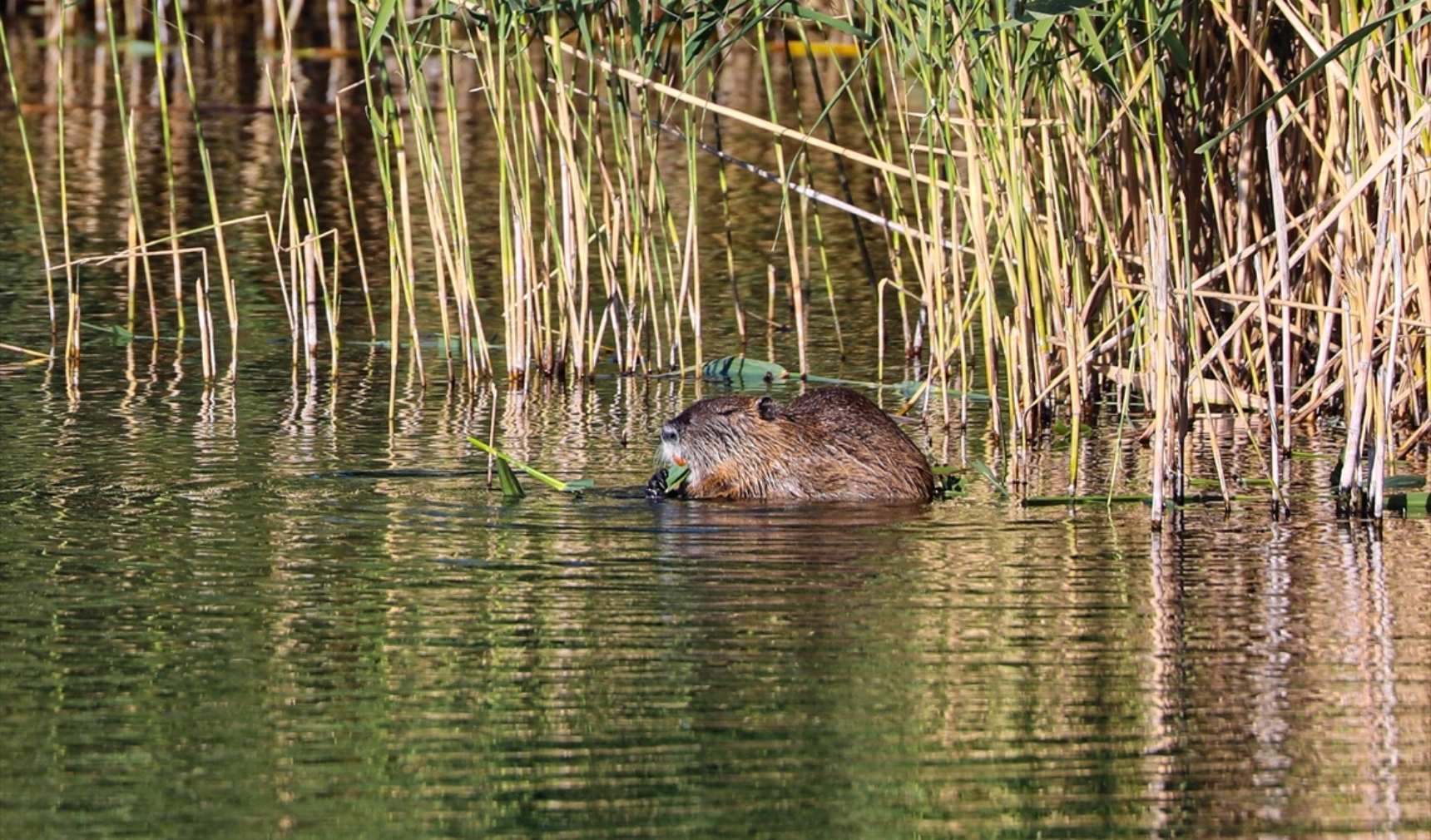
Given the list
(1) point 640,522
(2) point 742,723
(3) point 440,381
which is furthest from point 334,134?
(2) point 742,723

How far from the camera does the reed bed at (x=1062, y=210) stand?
20.9ft

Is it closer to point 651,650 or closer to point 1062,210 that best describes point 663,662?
point 651,650

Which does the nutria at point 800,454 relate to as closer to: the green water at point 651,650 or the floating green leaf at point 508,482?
the green water at point 651,650

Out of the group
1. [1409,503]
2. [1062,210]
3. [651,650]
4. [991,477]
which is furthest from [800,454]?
[651,650]

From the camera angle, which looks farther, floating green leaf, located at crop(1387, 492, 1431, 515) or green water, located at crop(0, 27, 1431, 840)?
floating green leaf, located at crop(1387, 492, 1431, 515)

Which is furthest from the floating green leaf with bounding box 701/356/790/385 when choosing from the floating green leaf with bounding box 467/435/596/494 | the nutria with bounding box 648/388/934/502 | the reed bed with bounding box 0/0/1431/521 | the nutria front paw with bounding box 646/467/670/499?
the floating green leaf with bounding box 467/435/596/494

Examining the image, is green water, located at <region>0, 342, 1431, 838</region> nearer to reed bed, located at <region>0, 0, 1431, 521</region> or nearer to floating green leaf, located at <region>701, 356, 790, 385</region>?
reed bed, located at <region>0, 0, 1431, 521</region>

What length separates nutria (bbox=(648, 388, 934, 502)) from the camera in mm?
6621

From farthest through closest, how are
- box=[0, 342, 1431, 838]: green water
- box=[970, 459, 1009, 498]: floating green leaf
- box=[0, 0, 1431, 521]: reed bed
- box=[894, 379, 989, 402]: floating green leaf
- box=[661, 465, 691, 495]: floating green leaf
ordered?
1. box=[894, 379, 989, 402]: floating green leaf
2. box=[661, 465, 691, 495]: floating green leaf
3. box=[970, 459, 1009, 498]: floating green leaf
4. box=[0, 0, 1431, 521]: reed bed
5. box=[0, 342, 1431, 838]: green water

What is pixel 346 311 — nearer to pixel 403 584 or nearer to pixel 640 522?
pixel 640 522

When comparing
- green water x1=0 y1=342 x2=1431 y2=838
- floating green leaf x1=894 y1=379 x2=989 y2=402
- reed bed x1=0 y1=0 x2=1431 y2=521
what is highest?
reed bed x1=0 y1=0 x2=1431 y2=521

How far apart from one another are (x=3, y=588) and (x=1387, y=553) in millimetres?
3244

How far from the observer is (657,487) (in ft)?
21.9

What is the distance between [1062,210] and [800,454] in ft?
4.29
